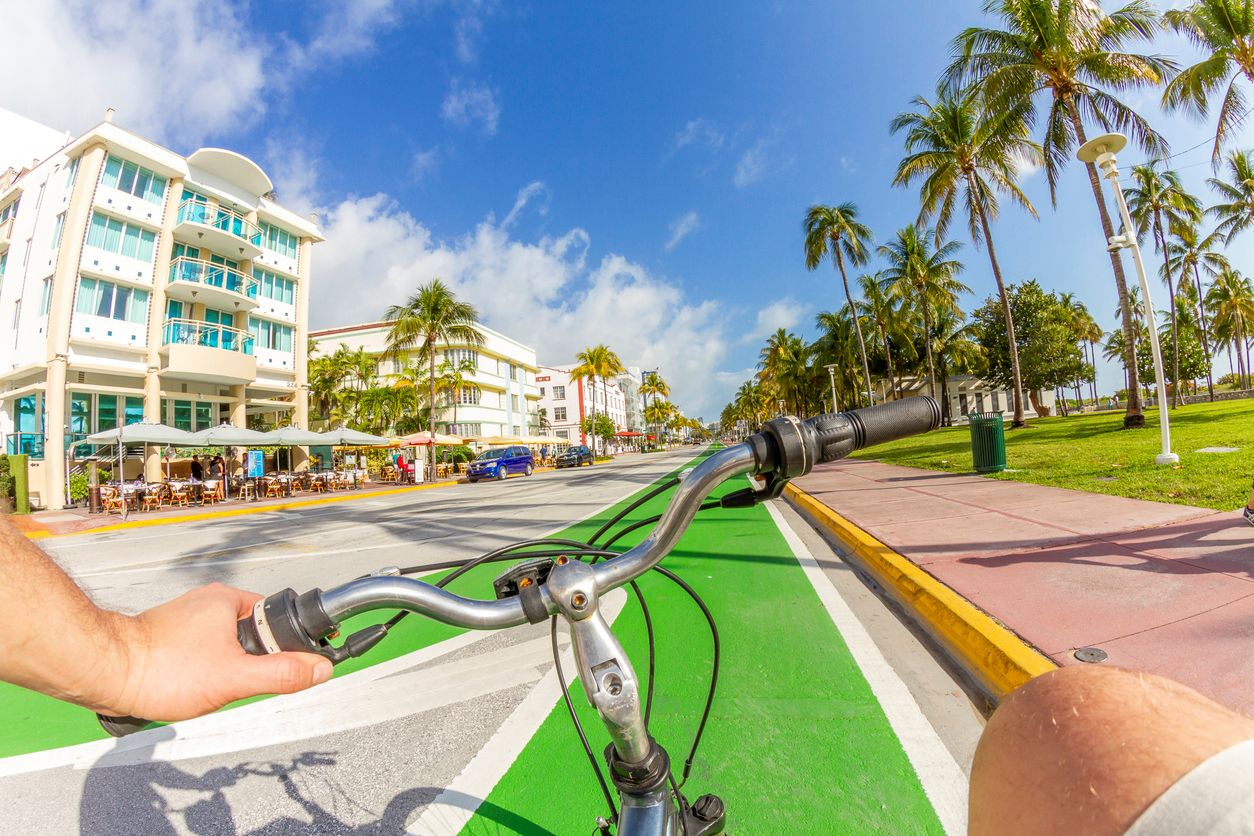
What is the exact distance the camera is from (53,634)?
2.53 feet

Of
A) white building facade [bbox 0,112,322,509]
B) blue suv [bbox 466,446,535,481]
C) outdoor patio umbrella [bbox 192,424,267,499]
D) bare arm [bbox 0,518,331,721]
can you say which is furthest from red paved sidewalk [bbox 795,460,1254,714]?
white building facade [bbox 0,112,322,509]

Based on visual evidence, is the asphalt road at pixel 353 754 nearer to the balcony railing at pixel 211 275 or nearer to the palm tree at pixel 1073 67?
the palm tree at pixel 1073 67

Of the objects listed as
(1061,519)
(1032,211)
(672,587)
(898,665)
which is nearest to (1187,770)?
Result: (898,665)

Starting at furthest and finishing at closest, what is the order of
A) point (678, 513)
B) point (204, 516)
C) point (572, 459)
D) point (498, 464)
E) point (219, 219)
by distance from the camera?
1. point (572, 459)
2. point (498, 464)
3. point (219, 219)
4. point (204, 516)
5. point (678, 513)

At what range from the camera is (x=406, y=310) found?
99.3 ft

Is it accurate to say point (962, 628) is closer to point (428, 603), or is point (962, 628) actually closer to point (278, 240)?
point (428, 603)

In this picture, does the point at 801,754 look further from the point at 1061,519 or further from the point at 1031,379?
the point at 1031,379

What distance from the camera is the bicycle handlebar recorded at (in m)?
0.93

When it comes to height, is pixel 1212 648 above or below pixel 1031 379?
below

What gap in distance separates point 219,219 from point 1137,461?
34.7m

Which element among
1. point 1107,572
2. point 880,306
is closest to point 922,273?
point 880,306

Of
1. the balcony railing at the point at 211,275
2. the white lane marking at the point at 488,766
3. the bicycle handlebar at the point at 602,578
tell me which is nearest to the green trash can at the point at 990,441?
the white lane marking at the point at 488,766

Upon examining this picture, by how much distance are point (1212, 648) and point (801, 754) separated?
7.63ft

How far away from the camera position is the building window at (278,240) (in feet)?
98.0
